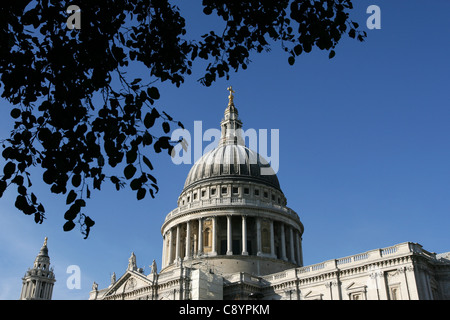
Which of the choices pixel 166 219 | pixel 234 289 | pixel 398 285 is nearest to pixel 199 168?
pixel 166 219

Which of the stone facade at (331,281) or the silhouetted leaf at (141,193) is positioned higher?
the stone facade at (331,281)

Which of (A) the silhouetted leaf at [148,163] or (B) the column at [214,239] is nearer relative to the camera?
(A) the silhouetted leaf at [148,163]

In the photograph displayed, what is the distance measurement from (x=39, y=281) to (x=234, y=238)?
6691 cm

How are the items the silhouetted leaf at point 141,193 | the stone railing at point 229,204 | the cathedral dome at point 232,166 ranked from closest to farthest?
the silhouetted leaf at point 141,193 → the stone railing at point 229,204 → the cathedral dome at point 232,166

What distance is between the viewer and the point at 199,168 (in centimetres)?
7344

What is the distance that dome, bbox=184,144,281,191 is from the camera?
229 feet

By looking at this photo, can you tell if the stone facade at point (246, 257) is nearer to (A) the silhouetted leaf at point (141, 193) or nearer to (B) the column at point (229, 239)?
(B) the column at point (229, 239)

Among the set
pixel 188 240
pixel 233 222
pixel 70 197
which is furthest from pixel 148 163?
pixel 233 222

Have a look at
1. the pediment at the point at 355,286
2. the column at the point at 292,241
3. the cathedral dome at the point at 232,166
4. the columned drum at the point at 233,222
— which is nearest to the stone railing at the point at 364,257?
the pediment at the point at 355,286

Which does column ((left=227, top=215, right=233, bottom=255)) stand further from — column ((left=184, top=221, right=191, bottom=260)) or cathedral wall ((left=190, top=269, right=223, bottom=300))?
cathedral wall ((left=190, top=269, right=223, bottom=300))

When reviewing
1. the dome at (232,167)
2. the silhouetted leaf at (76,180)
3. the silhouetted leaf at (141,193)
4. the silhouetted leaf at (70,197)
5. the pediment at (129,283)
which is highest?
the dome at (232,167)

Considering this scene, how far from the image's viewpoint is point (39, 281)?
109 meters

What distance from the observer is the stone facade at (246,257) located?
1674 inches

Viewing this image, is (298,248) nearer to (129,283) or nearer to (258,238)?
(258,238)
